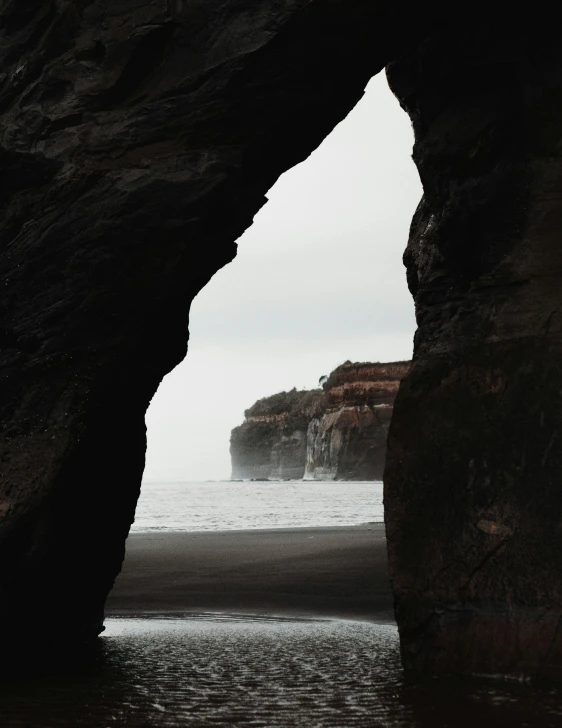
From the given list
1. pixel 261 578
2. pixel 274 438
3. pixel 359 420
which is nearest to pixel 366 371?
pixel 359 420

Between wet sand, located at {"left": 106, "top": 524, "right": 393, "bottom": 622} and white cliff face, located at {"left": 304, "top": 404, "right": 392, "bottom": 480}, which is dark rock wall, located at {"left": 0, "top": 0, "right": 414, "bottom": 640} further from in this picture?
white cliff face, located at {"left": 304, "top": 404, "right": 392, "bottom": 480}

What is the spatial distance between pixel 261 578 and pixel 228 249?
5.53 metres

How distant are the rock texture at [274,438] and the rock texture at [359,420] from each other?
14.5 metres

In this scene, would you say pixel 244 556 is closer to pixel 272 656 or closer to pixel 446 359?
pixel 272 656

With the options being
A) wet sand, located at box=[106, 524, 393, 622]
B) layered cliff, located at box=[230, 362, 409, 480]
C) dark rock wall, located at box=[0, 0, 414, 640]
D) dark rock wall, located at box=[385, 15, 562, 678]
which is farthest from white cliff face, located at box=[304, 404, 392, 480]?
dark rock wall, located at box=[0, 0, 414, 640]

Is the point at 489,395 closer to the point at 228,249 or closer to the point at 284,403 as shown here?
the point at 228,249

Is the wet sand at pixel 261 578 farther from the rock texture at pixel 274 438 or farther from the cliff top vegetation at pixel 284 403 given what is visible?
the cliff top vegetation at pixel 284 403

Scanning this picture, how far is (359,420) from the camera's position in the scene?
66625 mm

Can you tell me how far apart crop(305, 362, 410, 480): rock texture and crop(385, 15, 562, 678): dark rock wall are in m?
57.6

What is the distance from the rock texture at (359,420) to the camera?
215 ft

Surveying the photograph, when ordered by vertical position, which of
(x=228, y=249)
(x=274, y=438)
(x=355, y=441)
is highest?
(x=274, y=438)

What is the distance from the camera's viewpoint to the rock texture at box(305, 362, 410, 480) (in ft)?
215

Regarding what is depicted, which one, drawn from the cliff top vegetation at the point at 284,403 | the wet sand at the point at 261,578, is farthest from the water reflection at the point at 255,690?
the cliff top vegetation at the point at 284,403

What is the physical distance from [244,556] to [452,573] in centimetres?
761
